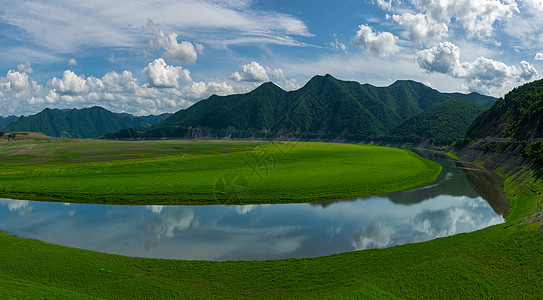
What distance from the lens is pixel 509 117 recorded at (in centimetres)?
12838

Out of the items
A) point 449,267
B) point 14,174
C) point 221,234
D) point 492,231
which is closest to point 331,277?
point 449,267

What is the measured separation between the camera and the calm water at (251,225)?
94.1 ft

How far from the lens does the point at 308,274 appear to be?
22438 millimetres

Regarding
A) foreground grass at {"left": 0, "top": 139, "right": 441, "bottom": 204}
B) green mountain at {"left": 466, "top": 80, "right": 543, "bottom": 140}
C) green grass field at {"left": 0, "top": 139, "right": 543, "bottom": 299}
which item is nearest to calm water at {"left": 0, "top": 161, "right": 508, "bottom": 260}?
green grass field at {"left": 0, "top": 139, "right": 543, "bottom": 299}

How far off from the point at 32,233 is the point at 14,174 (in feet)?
150

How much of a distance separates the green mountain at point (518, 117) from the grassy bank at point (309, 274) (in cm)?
9159

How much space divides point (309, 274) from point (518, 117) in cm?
14444

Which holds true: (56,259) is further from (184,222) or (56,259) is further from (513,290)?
(513,290)

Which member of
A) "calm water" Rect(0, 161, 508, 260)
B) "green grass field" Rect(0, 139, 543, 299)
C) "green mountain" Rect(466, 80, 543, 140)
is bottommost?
"calm water" Rect(0, 161, 508, 260)

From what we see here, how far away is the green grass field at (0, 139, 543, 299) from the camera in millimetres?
19625

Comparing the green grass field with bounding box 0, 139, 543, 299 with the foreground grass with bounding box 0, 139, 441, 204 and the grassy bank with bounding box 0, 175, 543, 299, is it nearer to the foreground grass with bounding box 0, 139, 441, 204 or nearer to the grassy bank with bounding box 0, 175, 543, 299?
the grassy bank with bounding box 0, 175, 543, 299

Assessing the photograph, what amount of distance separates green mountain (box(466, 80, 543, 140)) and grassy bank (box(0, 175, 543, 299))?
300 ft

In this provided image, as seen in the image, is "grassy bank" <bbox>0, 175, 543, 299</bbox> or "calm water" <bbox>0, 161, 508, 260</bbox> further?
"calm water" <bbox>0, 161, 508, 260</bbox>

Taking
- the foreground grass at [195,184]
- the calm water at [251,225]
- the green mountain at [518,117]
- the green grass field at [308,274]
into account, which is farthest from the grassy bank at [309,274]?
the green mountain at [518,117]
